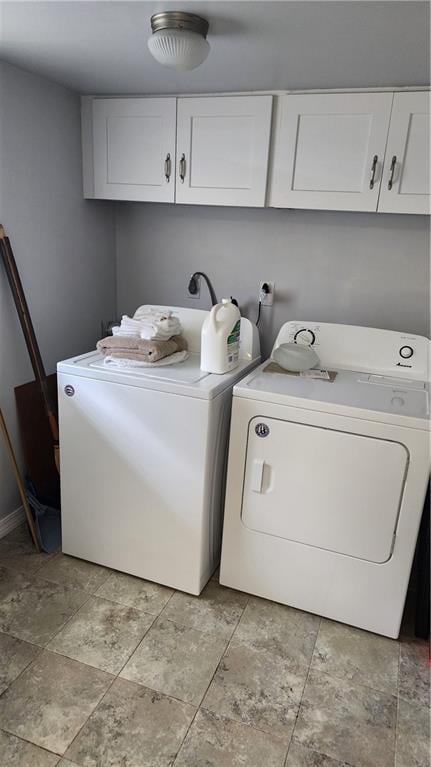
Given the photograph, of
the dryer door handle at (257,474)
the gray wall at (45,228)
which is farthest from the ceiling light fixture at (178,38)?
the dryer door handle at (257,474)

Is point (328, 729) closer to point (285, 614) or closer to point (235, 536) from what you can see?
point (285, 614)

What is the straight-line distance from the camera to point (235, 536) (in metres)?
2.06

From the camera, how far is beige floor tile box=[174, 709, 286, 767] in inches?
56.9

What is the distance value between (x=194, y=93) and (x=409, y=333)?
148cm

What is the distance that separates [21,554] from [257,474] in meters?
1.20

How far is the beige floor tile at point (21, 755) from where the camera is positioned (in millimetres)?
1405

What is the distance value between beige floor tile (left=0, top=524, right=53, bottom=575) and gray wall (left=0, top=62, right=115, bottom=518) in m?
0.13

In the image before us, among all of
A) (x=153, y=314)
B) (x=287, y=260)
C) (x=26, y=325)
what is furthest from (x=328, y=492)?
(x=26, y=325)

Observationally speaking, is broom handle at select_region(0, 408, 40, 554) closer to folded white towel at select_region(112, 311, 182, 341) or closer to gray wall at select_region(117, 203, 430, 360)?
folded white towel at select_region(112, 311, 182, 341)

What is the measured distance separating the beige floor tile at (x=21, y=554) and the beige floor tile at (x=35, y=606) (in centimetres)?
5

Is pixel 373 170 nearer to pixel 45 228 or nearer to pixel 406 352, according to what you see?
pixel 406 352

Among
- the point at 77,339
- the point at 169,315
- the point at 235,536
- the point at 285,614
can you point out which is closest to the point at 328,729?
the point at 285,614

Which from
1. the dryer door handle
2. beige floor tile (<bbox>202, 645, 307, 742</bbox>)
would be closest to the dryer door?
the dryer door handle

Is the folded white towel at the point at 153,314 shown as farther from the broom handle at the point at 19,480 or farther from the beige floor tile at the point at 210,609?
the beige floor tile at the point at 210,609
